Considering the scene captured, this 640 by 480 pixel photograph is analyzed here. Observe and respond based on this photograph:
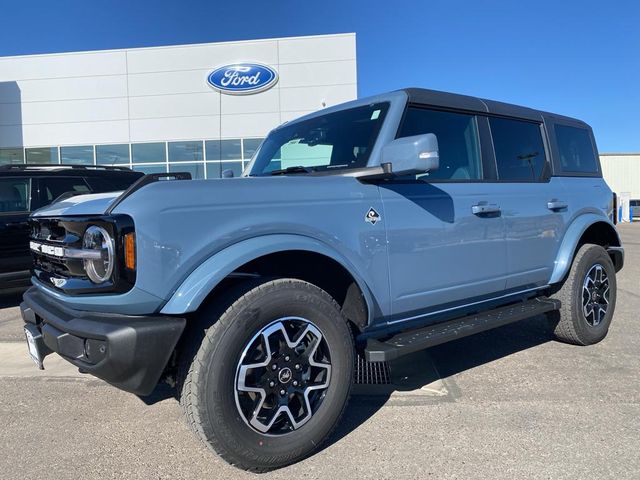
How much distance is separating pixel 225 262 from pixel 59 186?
5315 millimetres

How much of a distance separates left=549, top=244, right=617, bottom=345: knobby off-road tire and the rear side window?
2.56ft

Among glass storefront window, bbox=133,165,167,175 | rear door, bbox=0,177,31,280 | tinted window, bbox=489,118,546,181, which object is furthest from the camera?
glass storefront window, bbox=133,165,167,175

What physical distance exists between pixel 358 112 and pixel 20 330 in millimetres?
4464

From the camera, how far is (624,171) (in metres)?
39.3

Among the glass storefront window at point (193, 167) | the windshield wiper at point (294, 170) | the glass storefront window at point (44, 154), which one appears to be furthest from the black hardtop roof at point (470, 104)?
the glass storefront window at point (44, 154)

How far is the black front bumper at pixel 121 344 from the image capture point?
211cm

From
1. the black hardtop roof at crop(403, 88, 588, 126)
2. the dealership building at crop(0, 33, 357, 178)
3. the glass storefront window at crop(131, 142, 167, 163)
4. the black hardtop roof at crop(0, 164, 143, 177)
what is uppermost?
the dealership building at crop(0, 33, 357, 178)

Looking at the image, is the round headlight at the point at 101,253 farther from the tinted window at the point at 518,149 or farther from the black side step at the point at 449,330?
the tinted window at the point at 518,149

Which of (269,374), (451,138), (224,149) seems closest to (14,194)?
(269,374)

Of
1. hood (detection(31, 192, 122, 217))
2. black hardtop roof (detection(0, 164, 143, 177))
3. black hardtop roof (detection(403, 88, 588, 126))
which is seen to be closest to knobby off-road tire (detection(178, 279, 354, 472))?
hood (detection(31, 192, 122, 217))

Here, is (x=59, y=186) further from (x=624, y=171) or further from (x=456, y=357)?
(x=624, y=171)

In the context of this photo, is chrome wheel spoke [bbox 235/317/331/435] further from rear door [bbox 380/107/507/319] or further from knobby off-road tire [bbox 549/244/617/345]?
knobby off-road tire [bbox 549/244/617/345]

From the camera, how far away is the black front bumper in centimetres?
211

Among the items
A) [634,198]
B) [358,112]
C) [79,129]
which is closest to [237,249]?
[358,112]
